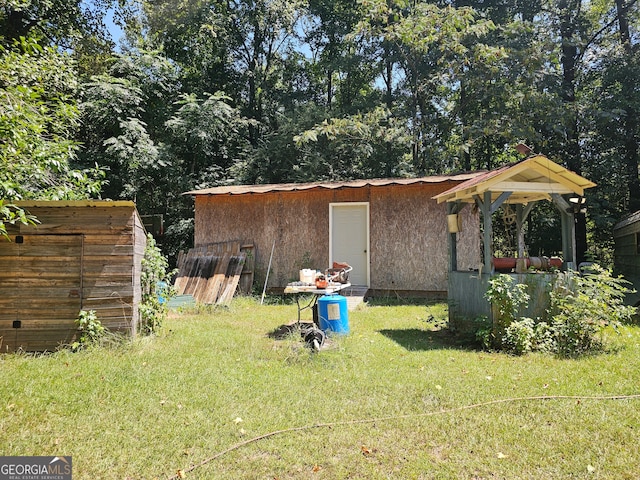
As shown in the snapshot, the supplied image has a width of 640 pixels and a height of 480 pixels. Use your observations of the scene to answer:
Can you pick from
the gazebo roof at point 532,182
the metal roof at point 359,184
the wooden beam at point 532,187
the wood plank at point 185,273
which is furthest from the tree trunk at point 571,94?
the wood plank at point 185,273

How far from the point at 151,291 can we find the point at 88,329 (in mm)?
1037

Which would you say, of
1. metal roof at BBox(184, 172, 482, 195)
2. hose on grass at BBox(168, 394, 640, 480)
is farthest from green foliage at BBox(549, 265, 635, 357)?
metal roof at BBox(184, 172, 482, 195)

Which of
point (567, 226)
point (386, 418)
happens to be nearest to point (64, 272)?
point (386, 418)

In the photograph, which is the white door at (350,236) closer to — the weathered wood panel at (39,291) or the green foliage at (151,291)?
the green foliage at (151,291)

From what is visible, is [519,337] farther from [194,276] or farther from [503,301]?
Answer: [194,276]

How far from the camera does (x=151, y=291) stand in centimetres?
587

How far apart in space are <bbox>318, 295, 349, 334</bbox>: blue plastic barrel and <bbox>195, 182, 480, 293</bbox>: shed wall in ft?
12.8

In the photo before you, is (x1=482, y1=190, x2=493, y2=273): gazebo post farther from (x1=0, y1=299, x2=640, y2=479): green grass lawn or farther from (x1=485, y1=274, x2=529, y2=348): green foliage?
(x1=0, y1=299, x2=640, y2=479): green grass lawn

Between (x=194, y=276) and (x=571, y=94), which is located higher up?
(x=571, y=94)

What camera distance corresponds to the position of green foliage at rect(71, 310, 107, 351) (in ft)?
16.2

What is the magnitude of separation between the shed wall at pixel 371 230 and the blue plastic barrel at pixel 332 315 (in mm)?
3909

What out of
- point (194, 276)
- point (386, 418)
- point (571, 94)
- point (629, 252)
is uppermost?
point (571, 94)

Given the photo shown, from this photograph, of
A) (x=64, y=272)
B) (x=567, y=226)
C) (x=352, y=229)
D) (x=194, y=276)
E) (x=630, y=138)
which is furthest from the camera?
(x=630, y=138)

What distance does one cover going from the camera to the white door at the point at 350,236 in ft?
32.3
